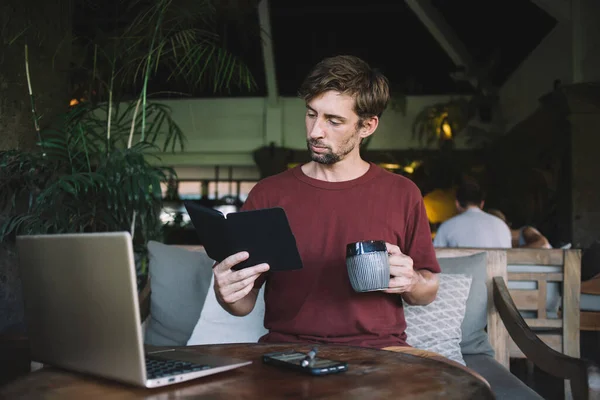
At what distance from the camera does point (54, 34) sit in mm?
3455

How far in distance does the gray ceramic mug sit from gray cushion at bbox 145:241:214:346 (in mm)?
1270

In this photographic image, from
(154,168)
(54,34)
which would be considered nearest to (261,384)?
(154,168)

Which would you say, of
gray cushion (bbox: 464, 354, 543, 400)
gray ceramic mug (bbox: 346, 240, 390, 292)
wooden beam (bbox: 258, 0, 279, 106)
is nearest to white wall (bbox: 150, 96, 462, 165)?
wooden beam (bbox: 258, 0, 279, 106)

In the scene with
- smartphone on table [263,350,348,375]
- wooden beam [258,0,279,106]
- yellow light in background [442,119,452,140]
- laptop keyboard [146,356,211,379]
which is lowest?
smartphone on table [263,350,348,375]

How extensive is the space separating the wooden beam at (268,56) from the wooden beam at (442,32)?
2282 mm

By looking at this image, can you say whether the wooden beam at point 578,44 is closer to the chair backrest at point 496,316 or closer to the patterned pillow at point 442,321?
the chair backrest at point 496,316

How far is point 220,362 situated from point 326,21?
10.7 m

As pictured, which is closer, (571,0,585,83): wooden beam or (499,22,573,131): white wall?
(571,0,585,83): wooden beam

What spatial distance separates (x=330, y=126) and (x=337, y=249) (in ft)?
1.18

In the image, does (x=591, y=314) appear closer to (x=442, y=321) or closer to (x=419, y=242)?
(x=442, y=321)

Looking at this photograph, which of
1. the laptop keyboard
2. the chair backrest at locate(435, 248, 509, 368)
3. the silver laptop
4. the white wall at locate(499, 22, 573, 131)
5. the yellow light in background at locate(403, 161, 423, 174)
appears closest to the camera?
the silver laptop

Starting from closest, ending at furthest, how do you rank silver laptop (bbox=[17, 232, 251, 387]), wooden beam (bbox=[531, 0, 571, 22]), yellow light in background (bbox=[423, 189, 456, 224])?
1. silver laptop (bbox=[17, 232, 251, 387])
2. wooden beam (bbox=[531, 0, 571, 22])
3. yellow light in background (bbox=[423, 189, 456, 224])

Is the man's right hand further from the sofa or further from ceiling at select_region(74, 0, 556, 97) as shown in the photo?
ceiling at select_region(74, 0, 556, 97)

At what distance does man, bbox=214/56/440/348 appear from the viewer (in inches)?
68.9
